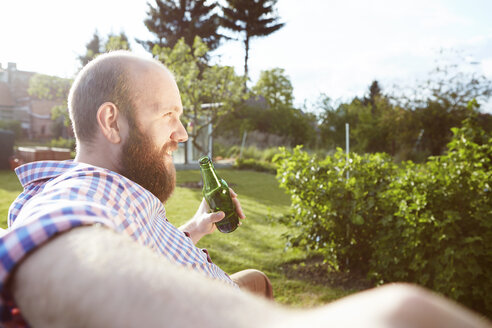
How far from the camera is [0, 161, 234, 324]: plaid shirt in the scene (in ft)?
1.70

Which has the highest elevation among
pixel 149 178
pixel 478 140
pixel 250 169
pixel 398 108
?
pixel 398 108

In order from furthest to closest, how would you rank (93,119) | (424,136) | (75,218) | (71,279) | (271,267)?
1. (424,136)
2. (271,267)
3. (93,119)
4. (75,218)
5. (71,279)

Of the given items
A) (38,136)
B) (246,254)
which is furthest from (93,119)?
(38,136)

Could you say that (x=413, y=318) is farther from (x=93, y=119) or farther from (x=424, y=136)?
(x=424, y=136)

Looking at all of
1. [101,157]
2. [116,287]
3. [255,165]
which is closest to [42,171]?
[101,157]

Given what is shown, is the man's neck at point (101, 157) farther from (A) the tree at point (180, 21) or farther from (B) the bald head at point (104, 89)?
(A) the tree at point (180, 21)

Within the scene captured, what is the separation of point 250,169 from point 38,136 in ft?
87.8

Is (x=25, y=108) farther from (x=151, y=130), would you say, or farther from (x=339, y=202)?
(x=151, y=130)

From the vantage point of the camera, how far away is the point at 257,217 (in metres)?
7.02

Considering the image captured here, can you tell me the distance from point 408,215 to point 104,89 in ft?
9.14

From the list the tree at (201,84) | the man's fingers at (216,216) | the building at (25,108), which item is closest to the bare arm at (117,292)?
the man's fingers at (216,216)

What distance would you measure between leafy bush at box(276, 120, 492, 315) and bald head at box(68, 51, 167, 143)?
265 centimetres

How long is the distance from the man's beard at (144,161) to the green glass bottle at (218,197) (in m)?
0.80

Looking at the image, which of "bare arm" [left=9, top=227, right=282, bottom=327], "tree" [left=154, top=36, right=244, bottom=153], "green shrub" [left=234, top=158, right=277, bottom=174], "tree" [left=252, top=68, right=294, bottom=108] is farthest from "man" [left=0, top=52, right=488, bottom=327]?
"tree" [left=252, top=68, right=294, bottom=108]
